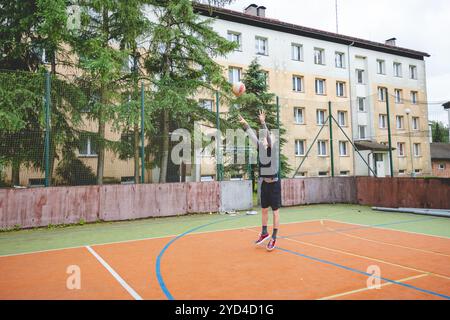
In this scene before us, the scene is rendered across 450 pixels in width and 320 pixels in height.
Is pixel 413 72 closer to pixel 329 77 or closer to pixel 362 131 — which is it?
pixel 362 131

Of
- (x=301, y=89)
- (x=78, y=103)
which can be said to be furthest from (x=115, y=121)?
(x=301, y=89)

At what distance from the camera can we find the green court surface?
24.7ft

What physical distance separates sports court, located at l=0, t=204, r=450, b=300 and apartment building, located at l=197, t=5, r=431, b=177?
586 inches

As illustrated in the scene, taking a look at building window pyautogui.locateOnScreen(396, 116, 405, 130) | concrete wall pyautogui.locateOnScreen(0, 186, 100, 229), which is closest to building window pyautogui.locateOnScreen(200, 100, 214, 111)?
concrete wall pyautogui.locateOnScreen(0, 186, 100, 229)

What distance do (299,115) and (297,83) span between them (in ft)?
10.5

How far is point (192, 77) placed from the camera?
14.5 metres

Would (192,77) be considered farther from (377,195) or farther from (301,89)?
(301,89)

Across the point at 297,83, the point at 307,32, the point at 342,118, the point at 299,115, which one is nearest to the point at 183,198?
the point at 299,115

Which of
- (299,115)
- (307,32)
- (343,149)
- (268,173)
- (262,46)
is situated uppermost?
(307,32)

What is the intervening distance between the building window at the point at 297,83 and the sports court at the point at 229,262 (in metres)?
20.5

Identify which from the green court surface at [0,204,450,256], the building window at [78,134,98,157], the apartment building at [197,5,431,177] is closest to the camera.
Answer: the green court surface at [0,204,450,256]

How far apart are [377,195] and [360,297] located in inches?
429

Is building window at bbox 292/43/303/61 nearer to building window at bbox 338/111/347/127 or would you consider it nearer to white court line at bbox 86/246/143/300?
building window at bbox 338/111/347/127

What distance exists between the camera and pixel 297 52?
1134 inches
